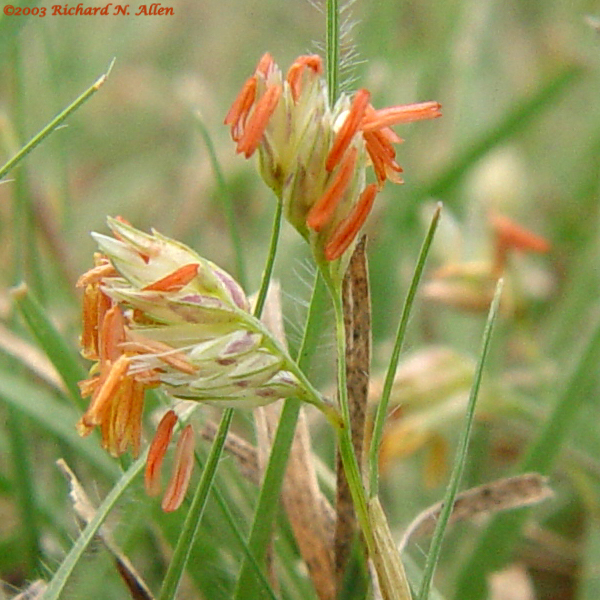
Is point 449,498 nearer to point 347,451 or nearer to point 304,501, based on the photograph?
point 347,451

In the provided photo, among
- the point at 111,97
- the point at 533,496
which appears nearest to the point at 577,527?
the point at 533,496

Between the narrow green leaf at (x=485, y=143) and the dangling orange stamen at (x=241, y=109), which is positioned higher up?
the dangling orange stamen at (x=241, y=109)

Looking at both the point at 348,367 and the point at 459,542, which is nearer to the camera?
the point at 348,367

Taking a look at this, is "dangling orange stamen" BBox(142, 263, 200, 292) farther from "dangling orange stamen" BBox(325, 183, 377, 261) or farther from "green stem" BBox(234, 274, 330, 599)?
"green stem" BBox(234, 274, 330, 599)

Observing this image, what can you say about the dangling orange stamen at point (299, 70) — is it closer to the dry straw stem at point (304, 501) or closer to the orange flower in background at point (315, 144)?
the orange flower in background at point (315, 144)

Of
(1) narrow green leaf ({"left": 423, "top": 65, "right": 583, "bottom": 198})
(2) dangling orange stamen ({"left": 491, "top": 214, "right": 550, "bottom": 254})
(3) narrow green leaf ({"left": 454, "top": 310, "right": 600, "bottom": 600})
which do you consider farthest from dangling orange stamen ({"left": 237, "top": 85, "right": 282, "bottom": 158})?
(1) narrow green leaf ({"left": 423, "top": 65, "right": 583, "bottom": 198})

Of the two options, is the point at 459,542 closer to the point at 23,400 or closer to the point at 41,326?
the point at 23,400

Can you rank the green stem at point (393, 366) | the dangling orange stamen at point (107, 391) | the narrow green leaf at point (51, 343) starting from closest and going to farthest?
the dangling orange stamen at point (107, 391)
the green stem at point (393, 366)
the narrow green leaf at point (51, 343)

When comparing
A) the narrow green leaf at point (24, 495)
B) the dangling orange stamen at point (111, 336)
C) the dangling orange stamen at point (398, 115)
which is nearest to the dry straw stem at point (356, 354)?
the dangling orange stamen at point (398, 115)
